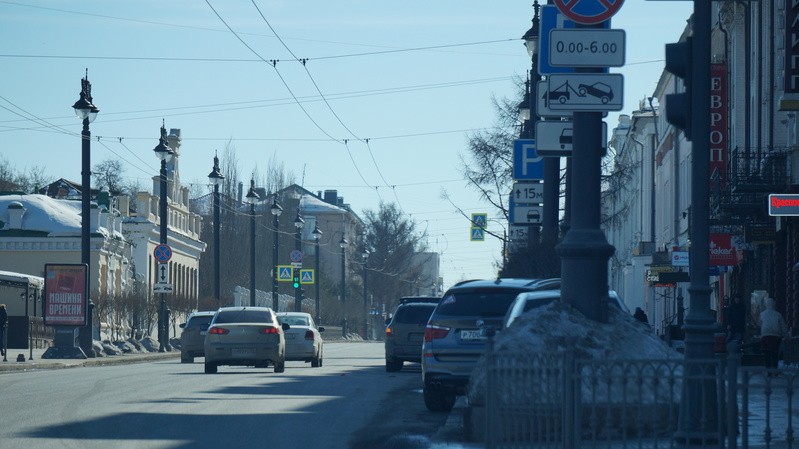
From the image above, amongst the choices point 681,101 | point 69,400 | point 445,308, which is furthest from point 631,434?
point 69,400

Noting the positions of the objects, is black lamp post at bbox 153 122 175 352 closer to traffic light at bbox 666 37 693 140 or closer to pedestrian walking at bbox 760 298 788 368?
pedestrian walking at bbox 760 298 788 368

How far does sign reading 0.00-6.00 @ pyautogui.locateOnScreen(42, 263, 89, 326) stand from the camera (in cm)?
3769

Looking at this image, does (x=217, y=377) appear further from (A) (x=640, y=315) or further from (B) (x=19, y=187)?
(B) (x=19, y=187)

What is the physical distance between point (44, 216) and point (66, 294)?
29.5 m

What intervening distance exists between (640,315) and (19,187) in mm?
78881

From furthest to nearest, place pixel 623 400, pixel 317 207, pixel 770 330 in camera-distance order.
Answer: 1. pixel 317 207
2. pixel 770 330
3. pixel 623 400

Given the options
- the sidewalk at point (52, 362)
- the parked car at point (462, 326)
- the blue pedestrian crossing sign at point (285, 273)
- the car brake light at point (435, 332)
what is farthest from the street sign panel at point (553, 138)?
the blue pedestrian crossing sign at point (285, 273)

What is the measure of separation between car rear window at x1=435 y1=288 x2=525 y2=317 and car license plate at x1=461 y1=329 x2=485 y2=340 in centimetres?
27

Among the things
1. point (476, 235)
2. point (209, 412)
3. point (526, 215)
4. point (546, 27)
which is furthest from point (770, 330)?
point (476, 235)

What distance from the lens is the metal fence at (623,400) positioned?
8.99 metres

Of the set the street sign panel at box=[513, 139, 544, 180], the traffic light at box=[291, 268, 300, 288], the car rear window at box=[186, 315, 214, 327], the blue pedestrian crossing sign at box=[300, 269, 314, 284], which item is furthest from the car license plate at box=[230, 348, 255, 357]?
the blue pedestrian crossing sign at box=[300, 269, 314, 284]

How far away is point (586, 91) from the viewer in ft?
40.8

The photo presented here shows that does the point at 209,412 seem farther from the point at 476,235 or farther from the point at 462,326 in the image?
the point at 476,235

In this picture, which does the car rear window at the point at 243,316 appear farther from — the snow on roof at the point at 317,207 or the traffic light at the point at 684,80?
the snow on roof at the point at 317,207
